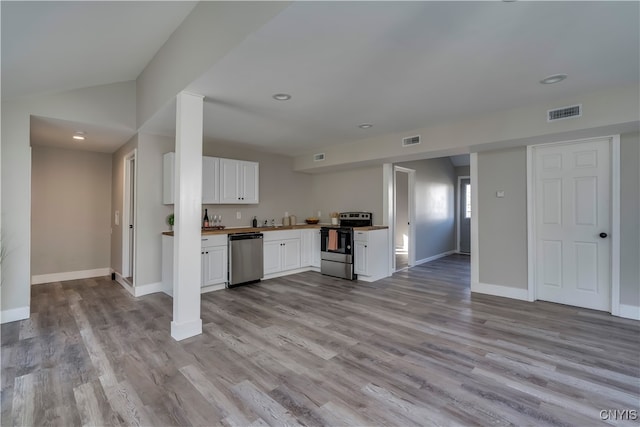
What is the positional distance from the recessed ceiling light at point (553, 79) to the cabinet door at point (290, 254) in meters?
4.31

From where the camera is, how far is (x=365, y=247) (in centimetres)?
527

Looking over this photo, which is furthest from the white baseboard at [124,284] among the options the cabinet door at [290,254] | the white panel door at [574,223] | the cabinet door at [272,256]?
the white panel door at [574,223]

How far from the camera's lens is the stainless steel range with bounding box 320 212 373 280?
17.8ft

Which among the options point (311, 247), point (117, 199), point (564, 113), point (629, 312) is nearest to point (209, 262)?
point (311, 247)

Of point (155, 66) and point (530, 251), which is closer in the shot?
point (155, 66)

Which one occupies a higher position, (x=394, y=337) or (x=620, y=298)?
(x=620, y=298)

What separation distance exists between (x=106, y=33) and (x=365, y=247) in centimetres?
434

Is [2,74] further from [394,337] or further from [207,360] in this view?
[394,337]

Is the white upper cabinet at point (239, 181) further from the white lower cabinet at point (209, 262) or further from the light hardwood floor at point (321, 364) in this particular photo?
the light hardwood floor at point (321, 364)

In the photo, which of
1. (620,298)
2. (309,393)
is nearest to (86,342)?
(309,393)

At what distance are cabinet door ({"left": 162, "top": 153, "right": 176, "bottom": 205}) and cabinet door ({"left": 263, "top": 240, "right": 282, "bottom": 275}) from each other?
1.70m

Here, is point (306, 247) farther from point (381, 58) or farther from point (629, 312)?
point (629, 312)

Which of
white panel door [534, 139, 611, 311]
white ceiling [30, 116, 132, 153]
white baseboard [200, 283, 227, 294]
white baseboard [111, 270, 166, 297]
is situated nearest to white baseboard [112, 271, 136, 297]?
white baseboard [111, 270, 166, 297]

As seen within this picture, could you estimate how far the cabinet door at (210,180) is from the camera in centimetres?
498
